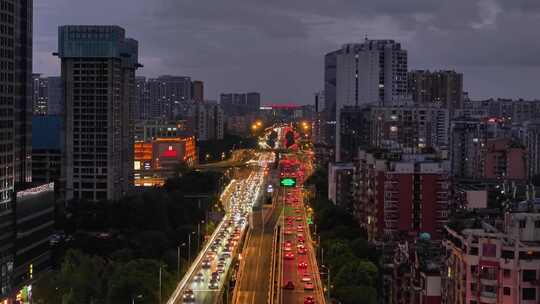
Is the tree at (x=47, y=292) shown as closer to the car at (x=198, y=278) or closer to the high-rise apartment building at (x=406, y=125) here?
the car at (x=198, y=278)

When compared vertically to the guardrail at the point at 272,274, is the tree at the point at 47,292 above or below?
above

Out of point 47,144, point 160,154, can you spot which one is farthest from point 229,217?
point 160,154

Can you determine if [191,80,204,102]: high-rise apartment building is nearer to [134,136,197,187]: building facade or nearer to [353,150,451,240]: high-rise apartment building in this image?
[134,136,197,187]: building facade

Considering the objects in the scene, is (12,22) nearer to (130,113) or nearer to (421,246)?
(421,246)

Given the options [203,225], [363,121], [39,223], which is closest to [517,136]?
[363,121]

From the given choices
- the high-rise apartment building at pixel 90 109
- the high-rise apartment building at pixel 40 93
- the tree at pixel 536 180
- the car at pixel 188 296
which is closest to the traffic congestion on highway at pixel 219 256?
the car at pixel 188 296

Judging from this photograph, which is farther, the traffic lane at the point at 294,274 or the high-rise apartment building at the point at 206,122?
the high-rise apartment building at the point at 206,122

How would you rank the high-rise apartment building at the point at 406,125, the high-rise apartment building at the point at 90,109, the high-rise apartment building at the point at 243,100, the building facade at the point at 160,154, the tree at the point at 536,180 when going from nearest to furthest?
the high-rise apartment building at the point at 90,109
the high-rise apartment building at the point at 406,125
the tree at the point at 536,180
the building facade at the point at 160,154
the high-rise apartment building at the point at 243,100

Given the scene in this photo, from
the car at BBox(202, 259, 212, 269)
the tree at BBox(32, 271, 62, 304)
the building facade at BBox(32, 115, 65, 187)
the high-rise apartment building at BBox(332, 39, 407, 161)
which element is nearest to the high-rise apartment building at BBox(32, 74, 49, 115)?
the high-rise apartment building at BBox(332, 39, 407, 161)
